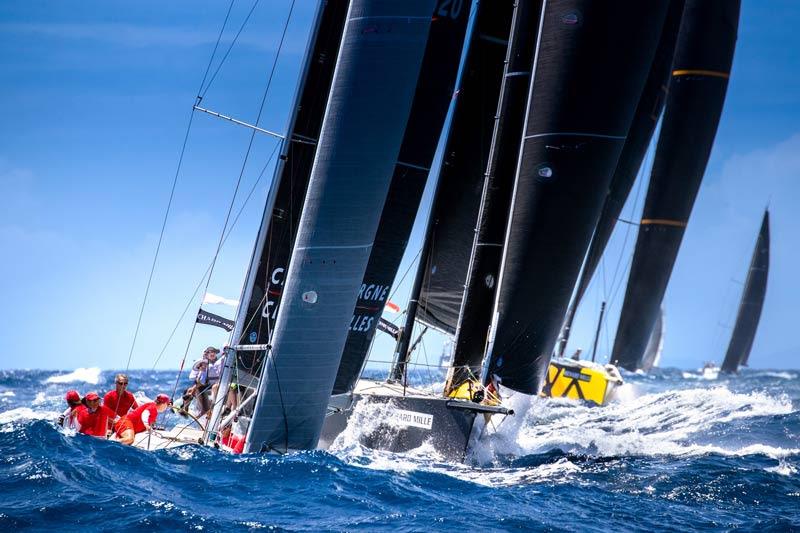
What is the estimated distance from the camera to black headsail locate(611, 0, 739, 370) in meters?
24.6

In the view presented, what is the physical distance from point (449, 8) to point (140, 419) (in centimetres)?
714

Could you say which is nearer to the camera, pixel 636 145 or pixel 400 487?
pixel 400 487

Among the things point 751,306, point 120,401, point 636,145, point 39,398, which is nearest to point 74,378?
point 39,398

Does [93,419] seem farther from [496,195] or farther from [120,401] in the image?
[496,195]

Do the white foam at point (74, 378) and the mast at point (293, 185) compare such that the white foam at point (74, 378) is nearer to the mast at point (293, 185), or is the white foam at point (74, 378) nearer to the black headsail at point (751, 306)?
the mast at point (293, 185)

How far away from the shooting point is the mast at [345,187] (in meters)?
10.8

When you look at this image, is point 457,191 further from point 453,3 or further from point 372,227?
point 372,227

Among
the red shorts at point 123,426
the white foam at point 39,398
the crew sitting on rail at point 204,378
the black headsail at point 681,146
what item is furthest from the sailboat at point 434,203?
the white foam at point 39,398

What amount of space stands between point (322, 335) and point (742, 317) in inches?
2312

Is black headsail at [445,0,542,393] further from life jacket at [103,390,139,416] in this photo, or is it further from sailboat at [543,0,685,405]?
sailboat at [543,0,685,405]

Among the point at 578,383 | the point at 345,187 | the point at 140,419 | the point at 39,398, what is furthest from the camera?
the point at 39,398

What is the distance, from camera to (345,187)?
10820mm

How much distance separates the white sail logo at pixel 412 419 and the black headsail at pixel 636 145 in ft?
32.1

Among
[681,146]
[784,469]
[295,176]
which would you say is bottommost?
[784,469]
